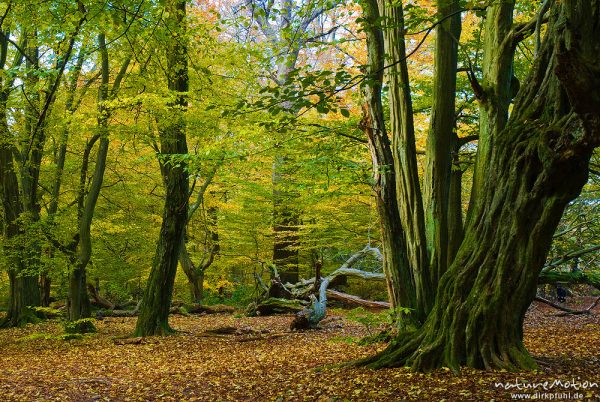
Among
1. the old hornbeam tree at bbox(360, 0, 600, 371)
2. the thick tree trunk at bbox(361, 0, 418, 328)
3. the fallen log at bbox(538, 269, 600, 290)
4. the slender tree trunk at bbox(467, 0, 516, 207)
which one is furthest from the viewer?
the fallen log at bbox(538, 269, 600, 290)

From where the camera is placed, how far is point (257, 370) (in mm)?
5895

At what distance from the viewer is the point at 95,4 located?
488 centimetres

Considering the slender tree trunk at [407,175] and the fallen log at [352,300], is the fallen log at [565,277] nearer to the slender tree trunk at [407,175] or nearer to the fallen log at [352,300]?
the slender tree trunk at [407,175]

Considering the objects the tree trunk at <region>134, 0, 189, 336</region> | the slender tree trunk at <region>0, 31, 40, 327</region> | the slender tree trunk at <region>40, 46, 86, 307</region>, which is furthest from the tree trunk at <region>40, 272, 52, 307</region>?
the tree trunk at <region>134, 0, 189, 336</region>

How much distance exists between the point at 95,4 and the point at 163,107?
3.55 meters

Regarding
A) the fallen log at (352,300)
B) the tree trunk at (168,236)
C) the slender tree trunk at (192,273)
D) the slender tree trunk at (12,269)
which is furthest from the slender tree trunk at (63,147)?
the fallen log at (352,300)

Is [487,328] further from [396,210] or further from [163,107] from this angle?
[163,107]

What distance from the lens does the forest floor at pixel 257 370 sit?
3.92 m

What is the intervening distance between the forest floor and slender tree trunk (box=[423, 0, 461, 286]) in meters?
1.64

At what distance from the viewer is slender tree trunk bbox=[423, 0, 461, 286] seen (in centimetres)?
602

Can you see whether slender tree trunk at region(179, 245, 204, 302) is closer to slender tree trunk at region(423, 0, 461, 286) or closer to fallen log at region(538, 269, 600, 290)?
fallen log at region(538, 269, 600, 290)

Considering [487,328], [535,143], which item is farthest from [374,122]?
[487,328]

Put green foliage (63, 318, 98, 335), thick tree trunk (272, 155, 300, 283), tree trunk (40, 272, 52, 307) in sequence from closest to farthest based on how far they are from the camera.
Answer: green foliage (63, 318, 98, 335)
tree trunk (40, 272, 52, 307)
thick tree trunk (272, 155, 300, 283)

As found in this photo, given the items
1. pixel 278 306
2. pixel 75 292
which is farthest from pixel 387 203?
pixel 278 306
